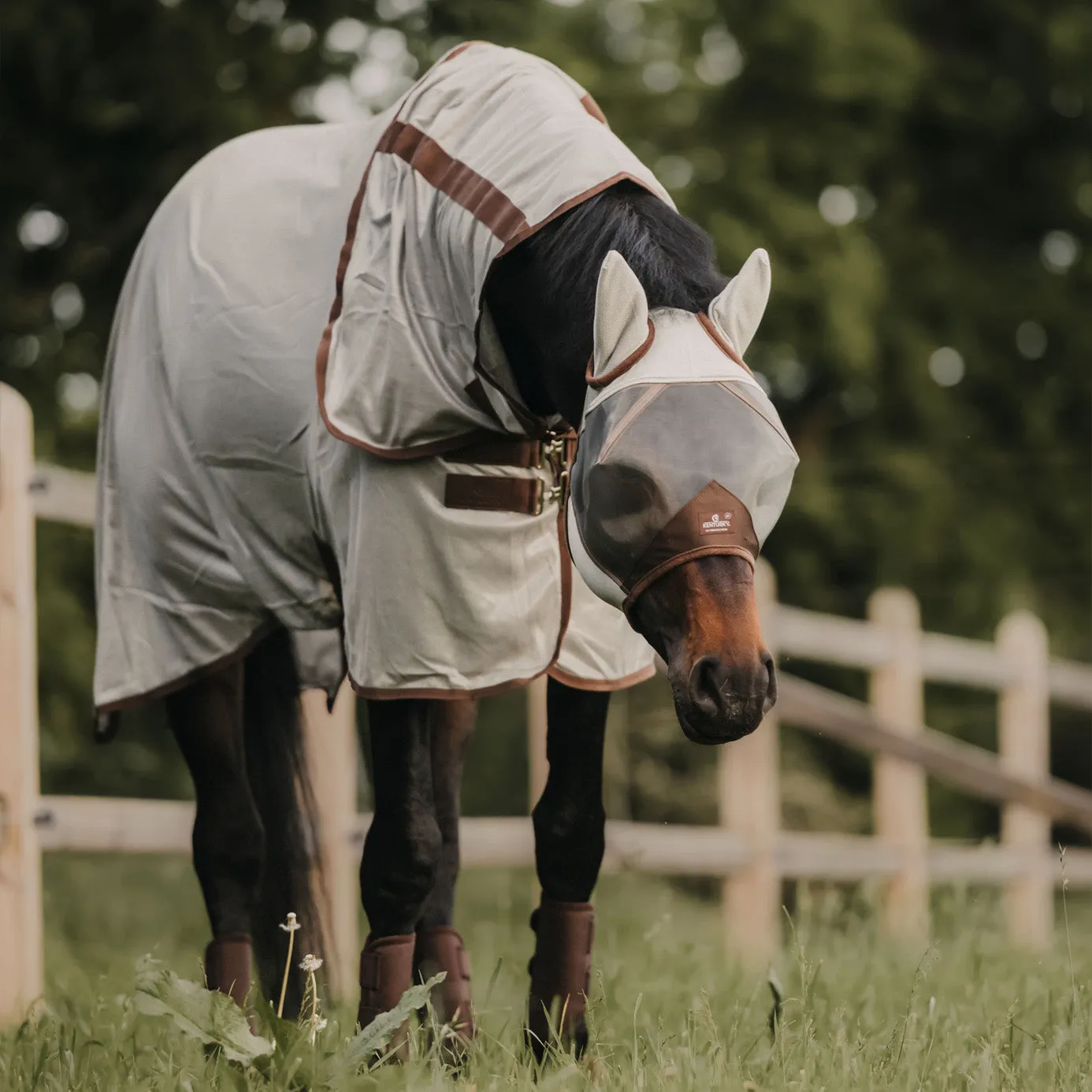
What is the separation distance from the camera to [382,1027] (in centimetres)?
291

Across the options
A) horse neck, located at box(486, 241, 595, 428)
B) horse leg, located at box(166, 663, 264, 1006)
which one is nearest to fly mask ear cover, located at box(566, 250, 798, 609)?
horse neck, located at box(486, 241, 595, 428)

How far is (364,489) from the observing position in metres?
3.26

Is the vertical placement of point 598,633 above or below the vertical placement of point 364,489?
below

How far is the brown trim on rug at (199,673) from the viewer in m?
3.85

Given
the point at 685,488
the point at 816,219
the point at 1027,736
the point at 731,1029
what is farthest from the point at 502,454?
the point at 816,219

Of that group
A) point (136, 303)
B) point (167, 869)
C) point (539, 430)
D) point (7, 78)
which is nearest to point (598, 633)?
point (539, 430)

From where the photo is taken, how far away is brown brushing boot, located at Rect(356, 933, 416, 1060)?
3229mm

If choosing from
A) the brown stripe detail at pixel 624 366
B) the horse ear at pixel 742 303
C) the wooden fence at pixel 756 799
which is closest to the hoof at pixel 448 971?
the wooden fence at pixel 756 799

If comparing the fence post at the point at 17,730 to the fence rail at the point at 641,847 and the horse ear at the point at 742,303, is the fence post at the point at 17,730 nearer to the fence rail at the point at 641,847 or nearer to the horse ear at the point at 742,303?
the fence rail at the point at 641,847

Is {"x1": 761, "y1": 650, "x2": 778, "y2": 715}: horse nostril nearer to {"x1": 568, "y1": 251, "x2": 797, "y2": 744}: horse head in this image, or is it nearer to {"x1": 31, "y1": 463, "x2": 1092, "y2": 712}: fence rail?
{"x1": 568, "y1": 251, "x2": 797, "y2": 744}: horse head

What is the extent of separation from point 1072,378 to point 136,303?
9.20m

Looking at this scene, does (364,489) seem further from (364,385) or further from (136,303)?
(136,303)

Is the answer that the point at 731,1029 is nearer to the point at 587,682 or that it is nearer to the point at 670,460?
the point at 587,682

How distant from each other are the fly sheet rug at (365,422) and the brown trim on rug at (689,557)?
1.93 ft
